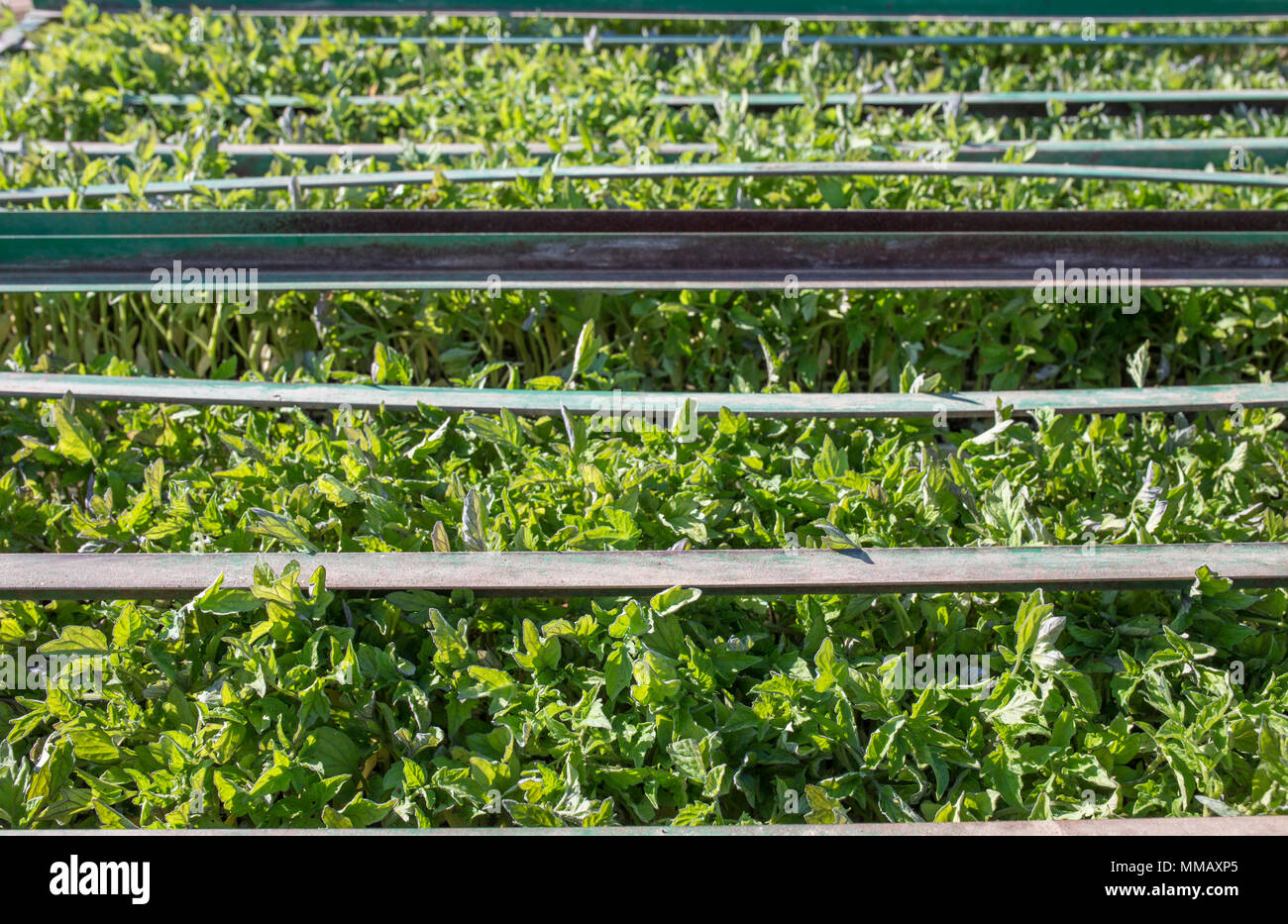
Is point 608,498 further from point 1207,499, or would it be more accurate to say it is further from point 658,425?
point 1207,499

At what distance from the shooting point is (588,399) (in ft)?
9.87

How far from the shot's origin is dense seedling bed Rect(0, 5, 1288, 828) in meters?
2.24

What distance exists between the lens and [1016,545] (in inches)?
103

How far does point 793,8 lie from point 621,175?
3100 mm

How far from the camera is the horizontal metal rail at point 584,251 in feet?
11.1

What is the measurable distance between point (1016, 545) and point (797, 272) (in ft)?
4.10

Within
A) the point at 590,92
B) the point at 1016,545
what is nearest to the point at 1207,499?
the point at 1016,545

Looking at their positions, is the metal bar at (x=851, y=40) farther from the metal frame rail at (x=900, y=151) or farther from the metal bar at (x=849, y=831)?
the metal bar at (x=849, y=831)
